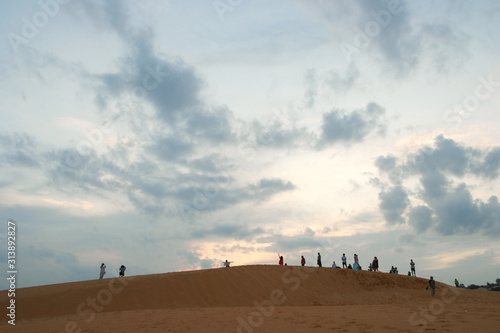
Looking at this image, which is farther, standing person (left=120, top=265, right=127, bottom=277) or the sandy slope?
standing person (left=120, top=265, right=127, bottom=277)

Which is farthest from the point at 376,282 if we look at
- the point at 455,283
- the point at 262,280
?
the point at 455,283

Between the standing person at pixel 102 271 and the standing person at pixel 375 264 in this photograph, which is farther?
the standing person at pixel 375 264

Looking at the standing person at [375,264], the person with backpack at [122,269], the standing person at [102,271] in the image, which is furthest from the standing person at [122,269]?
the standing person at [375,264]

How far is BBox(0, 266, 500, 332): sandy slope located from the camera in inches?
379

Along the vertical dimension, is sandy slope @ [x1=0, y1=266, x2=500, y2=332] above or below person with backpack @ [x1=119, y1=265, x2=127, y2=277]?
below

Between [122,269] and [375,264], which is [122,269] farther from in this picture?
[375,264]

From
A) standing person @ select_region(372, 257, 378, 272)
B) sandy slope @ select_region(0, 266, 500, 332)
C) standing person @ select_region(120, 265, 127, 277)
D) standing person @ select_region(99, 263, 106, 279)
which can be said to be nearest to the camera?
sandy slope @ select_region(0, 266, 500, 332)

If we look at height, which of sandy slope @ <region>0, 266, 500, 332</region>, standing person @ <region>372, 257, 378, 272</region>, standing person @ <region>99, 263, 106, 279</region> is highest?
standing person @ <region>99, 263, 106, 279</region>

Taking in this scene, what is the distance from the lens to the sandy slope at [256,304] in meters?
9.62

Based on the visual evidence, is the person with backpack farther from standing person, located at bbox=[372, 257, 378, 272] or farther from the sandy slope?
standing person, located at bbox=[372, 257, 378, 272]

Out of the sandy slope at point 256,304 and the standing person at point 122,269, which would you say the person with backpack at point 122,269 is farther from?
the sandy slope at point 256,304

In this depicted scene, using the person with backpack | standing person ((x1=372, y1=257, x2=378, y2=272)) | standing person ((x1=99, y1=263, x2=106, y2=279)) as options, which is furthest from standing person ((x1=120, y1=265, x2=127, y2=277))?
standing person ((x1=372, y1=257, x2=378, y2=272))

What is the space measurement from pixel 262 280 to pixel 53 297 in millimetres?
13772

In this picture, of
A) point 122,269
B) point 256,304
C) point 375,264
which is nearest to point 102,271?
point 122,269
